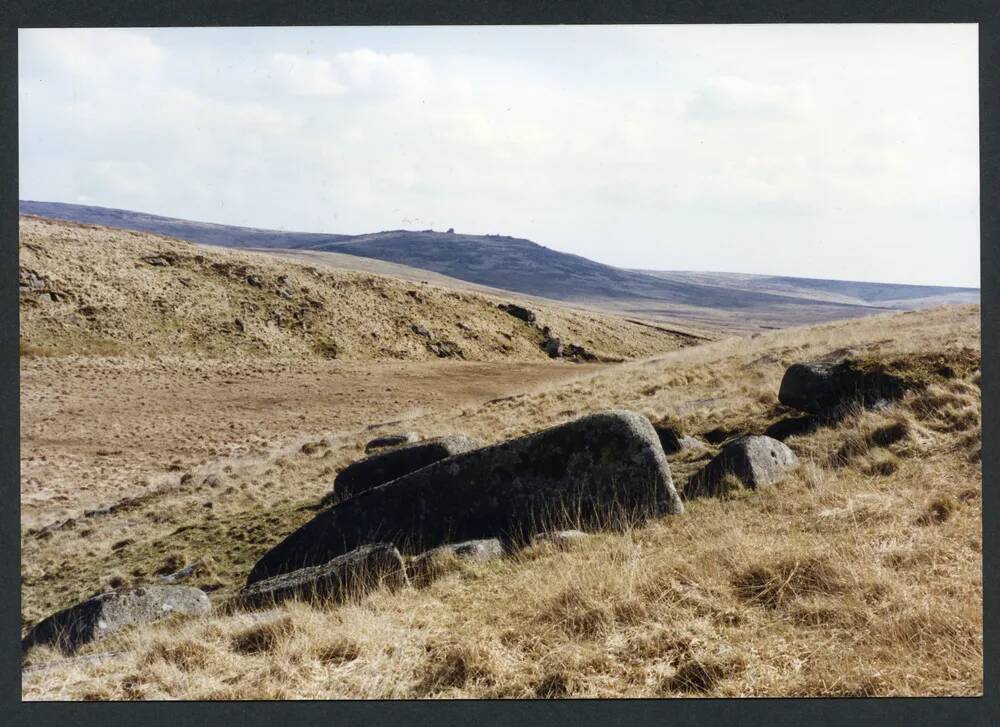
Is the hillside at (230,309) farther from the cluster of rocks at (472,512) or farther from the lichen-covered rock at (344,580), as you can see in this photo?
the lichen-covered rock at (344,580)

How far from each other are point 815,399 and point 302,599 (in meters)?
6.06

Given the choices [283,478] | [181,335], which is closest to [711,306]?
[181,335]

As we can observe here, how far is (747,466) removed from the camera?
625cm

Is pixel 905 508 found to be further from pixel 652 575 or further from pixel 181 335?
pixel 181 335

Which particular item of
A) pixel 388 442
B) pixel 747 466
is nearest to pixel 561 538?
pixel 747 466

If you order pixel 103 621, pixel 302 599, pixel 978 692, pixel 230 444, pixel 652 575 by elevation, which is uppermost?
pixel 652 575

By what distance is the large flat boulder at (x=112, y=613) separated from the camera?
227 inches

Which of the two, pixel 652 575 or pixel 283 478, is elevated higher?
pixel 652 575

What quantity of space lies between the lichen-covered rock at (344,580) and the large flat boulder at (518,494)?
3.08ft

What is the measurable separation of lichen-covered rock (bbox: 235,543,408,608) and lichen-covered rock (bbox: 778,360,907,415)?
203 inches

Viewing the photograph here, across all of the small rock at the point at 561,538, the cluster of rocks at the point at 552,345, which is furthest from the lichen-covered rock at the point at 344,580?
the cluster of rocks at the point at 552,345

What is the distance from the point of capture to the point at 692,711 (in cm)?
404

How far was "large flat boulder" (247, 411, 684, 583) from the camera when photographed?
597cm

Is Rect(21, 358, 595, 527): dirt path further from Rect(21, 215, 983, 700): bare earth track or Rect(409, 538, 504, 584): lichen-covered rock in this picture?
Rect(409, 538, 504, 584): lichen-covered rock
